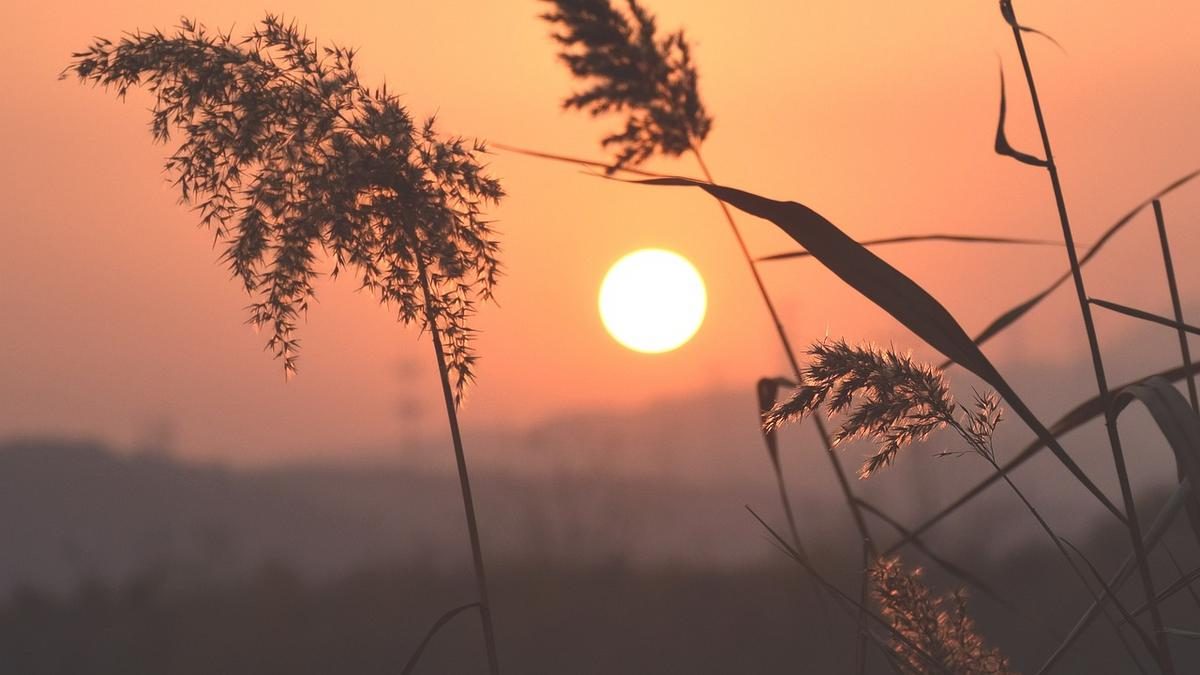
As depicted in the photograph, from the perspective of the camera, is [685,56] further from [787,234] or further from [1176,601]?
[1176,601]

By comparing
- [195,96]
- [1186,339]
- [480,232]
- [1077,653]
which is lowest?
[1077,653]

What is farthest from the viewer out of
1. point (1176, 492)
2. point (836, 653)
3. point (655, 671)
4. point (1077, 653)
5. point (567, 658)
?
point (567, 658)

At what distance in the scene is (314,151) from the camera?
187cm

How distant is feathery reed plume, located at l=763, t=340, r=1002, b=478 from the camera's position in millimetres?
1360

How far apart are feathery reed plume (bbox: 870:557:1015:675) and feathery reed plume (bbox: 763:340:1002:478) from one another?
0.54 ft

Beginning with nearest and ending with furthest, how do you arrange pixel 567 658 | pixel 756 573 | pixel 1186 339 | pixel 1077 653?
pixel 1186 339 < pixel 1077 653 < pixel 567 658 < pixel 756 573

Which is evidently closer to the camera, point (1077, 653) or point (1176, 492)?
point (1176, 492)

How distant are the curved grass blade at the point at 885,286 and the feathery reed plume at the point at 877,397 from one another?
0.19 ft

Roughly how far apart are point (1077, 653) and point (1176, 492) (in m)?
1.52

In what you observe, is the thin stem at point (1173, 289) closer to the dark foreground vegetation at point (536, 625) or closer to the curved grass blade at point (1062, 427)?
the curved grass blade at point (1062, 427)

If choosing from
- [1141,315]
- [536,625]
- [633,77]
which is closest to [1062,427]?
[1141,315]

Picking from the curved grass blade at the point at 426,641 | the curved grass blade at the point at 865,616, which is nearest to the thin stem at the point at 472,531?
the curved grass blade at the point at 426,641

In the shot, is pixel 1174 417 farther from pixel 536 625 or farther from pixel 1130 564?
pixel 536 625

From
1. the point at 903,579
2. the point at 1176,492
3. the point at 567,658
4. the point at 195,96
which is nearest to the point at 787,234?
the point at 903,579
